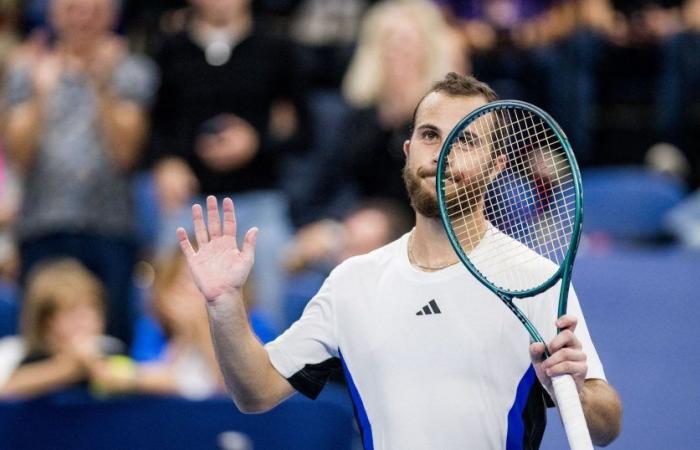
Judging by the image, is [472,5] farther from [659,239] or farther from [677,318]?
[677,318]

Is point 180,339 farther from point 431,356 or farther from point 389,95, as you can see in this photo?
point 431,356

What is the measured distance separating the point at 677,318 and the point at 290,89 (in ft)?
7.79

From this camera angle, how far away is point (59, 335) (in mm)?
4793

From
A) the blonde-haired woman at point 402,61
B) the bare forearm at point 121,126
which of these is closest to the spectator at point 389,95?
the blonde-haired woman at point 402,61

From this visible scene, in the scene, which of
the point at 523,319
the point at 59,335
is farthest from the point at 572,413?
the point at 59,335

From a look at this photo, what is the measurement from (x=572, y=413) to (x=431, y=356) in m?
0.36

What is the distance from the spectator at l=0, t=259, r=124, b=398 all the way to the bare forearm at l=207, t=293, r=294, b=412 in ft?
6.44

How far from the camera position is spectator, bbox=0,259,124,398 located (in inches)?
181

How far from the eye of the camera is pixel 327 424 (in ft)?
13.4

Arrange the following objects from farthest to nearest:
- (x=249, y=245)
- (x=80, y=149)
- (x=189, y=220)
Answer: (x=189, y=220) → (x=80, y=149) → (x=249, y=245)

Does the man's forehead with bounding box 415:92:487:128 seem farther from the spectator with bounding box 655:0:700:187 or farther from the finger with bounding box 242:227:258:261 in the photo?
the spectator with bounding box 655:0:700:187

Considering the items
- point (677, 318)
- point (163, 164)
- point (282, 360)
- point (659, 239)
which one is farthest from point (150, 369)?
point (659, 239)

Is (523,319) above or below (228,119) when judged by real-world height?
below

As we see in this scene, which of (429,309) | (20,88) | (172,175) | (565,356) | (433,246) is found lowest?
(565,356)
